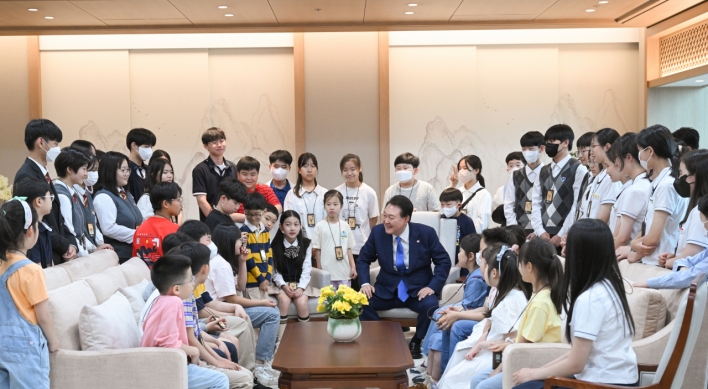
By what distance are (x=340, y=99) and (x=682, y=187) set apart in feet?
17.9

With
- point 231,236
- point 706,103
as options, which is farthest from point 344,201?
point 706,103

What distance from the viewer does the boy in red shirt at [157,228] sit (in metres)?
5.07

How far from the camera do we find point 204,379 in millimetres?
3715

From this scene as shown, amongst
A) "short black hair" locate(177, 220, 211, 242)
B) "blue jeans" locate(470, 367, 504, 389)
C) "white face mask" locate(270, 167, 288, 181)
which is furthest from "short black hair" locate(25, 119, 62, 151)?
"blue jeans" locate(470, 367, 504, 389)

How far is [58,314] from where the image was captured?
3.58m

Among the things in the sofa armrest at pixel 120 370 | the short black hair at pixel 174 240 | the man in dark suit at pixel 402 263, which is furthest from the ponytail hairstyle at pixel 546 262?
the man in dark suit at pixel 402 263

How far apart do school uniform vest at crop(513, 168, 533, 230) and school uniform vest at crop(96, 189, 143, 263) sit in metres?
3.23

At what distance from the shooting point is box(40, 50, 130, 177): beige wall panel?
908cm

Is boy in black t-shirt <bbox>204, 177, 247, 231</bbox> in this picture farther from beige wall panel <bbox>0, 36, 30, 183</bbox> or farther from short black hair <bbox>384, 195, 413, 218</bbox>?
beige wall panel <bbox>0, 36, 30, 183</bbox>

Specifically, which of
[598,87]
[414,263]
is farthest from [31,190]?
[598,87]

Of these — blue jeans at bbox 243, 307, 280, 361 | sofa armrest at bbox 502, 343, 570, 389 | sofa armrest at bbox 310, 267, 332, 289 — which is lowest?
blue jeans at bbox 243, 307, 280, 361

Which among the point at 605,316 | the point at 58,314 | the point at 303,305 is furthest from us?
the point at 303,305

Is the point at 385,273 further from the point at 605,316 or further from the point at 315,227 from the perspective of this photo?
the point at 605,316

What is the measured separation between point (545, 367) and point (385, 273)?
3.09 m
